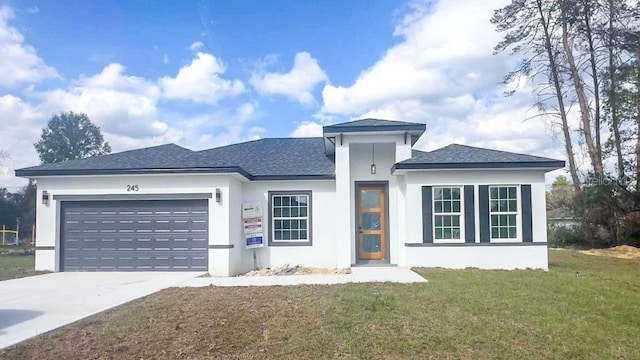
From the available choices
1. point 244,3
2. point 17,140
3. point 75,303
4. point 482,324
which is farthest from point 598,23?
point 17,140

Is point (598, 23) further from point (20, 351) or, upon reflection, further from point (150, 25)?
point (20, 351)

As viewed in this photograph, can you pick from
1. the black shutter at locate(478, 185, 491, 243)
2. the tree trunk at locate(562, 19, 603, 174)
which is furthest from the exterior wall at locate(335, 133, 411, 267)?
the tree trunk at locate(562, 19, 603, 174)

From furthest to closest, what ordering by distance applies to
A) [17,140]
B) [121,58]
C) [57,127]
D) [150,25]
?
1. [57,127]
2. [17,140]
3. [121,58]
4. [150,25]

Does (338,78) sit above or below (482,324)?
above

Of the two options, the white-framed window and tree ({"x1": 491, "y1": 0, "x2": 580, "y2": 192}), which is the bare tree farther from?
the white-framed window

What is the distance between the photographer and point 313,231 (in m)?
13.6

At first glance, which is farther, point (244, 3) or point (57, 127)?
point (57, 127)

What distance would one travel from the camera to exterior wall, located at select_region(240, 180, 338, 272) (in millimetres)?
13523

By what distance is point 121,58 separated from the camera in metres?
16.4

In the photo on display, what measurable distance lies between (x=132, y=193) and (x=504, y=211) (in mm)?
10092

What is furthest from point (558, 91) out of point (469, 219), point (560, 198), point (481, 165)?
point (469, 219)

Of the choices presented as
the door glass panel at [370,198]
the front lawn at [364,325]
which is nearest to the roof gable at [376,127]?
the door glass panel at [370,198]

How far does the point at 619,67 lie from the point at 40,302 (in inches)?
936

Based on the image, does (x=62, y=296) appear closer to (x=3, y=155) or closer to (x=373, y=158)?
(x=373, y=158)
